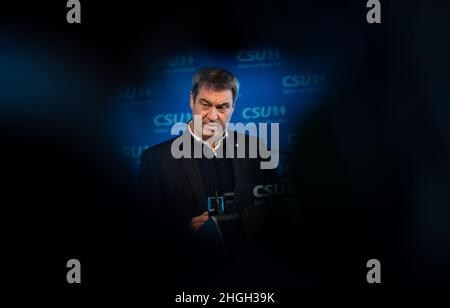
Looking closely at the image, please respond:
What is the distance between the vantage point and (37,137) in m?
2.67

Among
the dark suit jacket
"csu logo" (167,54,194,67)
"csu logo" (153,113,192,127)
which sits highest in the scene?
"csu logo" (167,54,194,67)

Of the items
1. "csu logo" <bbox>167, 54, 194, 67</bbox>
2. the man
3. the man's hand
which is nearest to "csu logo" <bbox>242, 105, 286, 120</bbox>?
the man

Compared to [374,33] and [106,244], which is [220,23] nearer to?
[374,33]

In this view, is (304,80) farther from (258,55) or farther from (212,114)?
(212,114)

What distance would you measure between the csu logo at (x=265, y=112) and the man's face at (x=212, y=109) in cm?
11

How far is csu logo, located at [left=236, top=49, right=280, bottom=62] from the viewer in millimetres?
2613

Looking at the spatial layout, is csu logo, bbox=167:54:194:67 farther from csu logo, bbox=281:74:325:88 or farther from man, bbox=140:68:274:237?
csu logo, bbox=281:74:325:88

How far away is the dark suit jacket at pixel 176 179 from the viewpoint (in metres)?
2.56

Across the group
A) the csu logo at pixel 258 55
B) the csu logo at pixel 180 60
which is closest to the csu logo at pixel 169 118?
the csu logo at pixel 180 60

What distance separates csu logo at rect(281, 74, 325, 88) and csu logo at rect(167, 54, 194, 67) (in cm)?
52

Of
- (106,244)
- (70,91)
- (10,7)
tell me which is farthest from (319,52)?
(10,7)

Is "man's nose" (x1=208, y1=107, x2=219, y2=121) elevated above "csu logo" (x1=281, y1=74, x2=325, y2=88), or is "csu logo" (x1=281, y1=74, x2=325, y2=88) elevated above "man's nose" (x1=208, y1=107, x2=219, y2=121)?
"csu logo" (x1=281, y1=74, x2=325, y2=88)
